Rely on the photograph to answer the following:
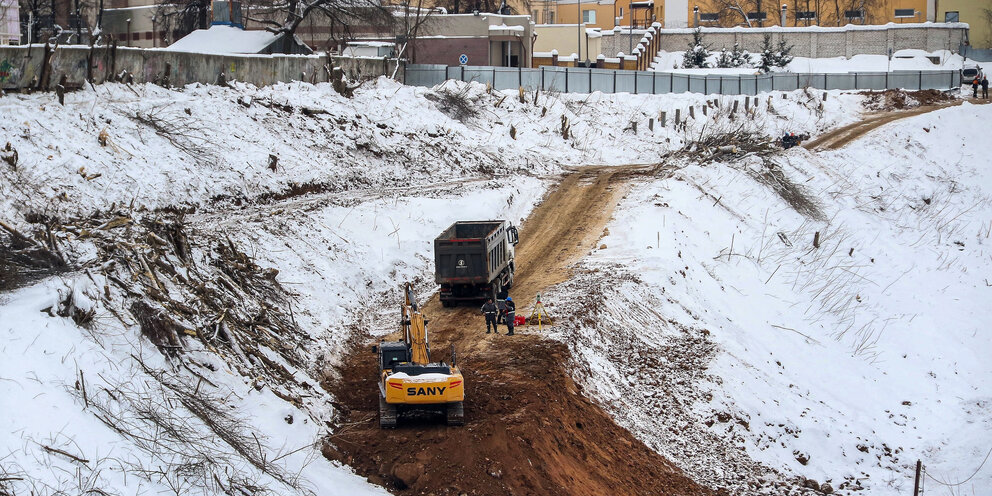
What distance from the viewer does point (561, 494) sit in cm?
1482

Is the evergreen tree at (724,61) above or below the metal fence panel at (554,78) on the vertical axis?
above

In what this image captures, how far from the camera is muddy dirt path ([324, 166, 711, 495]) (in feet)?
49.1

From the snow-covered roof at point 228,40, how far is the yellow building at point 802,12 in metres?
51.7

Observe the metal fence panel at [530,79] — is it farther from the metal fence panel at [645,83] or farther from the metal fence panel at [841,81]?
the metal fence panel at [841,81]

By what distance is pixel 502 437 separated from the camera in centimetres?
1570

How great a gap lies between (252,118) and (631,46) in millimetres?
47219

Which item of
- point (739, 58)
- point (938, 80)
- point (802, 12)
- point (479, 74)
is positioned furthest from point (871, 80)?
point (802, 12)

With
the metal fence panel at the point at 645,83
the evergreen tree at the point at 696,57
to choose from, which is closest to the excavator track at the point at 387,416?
the metal fence panel at the point at 645,83

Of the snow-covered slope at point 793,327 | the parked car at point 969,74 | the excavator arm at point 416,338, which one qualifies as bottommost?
the snow-covered slope at point 793,327

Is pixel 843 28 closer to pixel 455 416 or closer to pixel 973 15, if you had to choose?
pixel 973 15

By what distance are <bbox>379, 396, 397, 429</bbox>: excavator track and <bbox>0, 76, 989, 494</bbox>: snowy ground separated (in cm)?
122

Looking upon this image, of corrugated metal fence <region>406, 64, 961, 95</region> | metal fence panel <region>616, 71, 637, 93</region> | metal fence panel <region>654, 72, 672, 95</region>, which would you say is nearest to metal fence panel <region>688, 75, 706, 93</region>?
corrugated metal fence <region>406, 64, 961, 95</region>

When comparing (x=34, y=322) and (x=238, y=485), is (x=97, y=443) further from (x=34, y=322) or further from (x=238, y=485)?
(x=34, y=322)

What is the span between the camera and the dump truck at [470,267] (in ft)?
76.2
